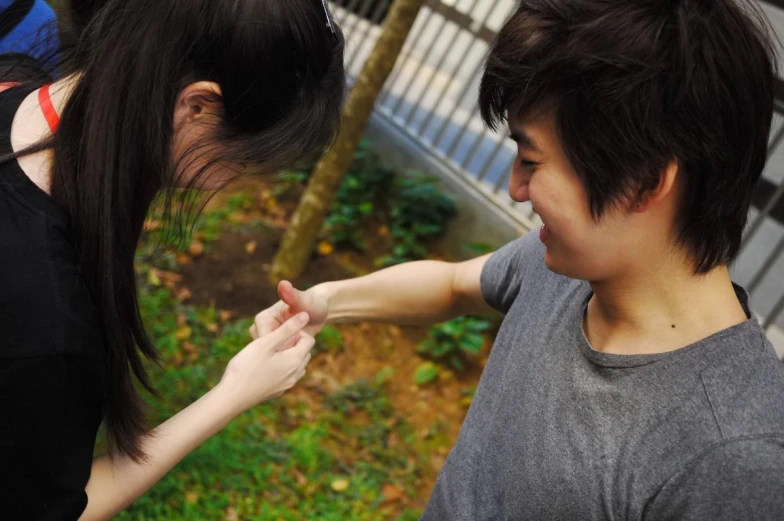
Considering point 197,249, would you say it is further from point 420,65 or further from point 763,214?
point 763,214

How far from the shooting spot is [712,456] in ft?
4.09

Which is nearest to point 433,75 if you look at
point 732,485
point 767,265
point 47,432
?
point 767,265

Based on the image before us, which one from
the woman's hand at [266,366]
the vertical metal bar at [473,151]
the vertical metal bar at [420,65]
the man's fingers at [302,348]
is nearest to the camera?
the woman's hand at [266,366]

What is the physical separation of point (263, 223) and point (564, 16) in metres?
4.07

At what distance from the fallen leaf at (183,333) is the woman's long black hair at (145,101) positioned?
268 cm

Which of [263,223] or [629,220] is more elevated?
[629,220]

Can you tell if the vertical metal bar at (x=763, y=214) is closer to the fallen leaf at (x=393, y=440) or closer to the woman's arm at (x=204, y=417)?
the fallen leaf at (x=393, y=440)

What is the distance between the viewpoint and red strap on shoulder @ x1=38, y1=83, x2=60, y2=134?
1.50m

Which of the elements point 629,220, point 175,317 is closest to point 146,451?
point 629,220

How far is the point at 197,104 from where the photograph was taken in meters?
1.51

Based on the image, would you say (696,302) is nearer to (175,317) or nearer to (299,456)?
(299,456)

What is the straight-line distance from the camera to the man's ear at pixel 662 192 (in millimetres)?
1338

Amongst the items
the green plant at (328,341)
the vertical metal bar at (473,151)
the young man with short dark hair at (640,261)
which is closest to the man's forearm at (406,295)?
the young man with short dark hair at (640,261)

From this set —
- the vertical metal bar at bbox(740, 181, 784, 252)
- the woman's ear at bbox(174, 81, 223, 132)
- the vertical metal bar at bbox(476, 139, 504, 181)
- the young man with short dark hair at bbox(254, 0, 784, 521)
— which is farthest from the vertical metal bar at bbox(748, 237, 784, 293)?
the woman's ear at bbox(174, 81, 223, 132)
